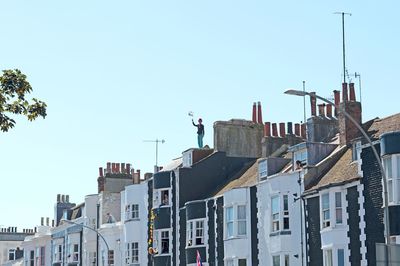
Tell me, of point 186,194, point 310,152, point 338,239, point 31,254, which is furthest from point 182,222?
point 31,254

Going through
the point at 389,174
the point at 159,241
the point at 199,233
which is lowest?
the point at 159,241

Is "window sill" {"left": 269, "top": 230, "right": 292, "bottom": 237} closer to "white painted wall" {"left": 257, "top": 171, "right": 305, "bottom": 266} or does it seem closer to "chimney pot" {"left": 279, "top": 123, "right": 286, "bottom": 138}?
"white painted wall" {"left": 257, "top": 171, "right": 305, "bottom": 266}

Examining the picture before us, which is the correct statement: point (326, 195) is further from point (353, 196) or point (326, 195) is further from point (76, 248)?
point (76, 248)

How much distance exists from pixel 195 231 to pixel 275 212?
33.4 feet

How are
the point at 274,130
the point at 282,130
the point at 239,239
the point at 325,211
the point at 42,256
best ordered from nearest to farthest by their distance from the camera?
the point at 325,211 < the point at 239,239 < the point at 274,130 < the point at 282,130 < the point at 42,256

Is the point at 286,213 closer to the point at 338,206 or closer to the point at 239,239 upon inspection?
the point at 239,239

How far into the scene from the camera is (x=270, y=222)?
53.1m

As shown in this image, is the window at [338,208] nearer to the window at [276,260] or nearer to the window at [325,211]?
the window at [325,211]

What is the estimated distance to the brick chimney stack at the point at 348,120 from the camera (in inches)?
2029

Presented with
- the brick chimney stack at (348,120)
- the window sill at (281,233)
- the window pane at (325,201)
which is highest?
the brick chimney stack at (348,120)

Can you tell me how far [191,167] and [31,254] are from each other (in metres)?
34.6

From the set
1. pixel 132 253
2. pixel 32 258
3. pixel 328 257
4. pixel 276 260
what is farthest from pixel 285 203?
pixel 32 258

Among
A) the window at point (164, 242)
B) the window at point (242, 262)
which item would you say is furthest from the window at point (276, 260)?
the window at point (164, 242)

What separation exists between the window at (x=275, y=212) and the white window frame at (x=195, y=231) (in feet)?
29.6
